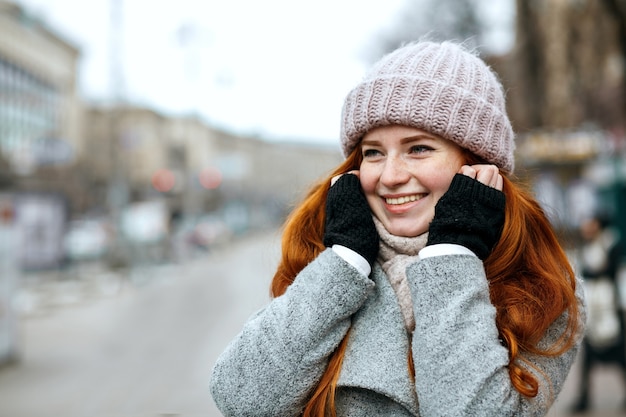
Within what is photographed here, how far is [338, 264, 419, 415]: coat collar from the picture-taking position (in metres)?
1.52

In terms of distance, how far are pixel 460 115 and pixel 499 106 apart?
170 millimetres

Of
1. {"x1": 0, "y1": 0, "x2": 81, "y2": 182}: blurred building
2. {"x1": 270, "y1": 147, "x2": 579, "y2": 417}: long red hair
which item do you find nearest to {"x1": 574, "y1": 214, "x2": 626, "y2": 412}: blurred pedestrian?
{"x1": 270, "y1": 147, "x2": 579, "y2": 417}: long red hair

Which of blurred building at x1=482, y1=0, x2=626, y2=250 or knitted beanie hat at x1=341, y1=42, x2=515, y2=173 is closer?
knitted beanie hat at x1=341, y1=42, x2=515, y2=173

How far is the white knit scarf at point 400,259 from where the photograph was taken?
1.62 metres

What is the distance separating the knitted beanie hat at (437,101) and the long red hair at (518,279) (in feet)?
0.26

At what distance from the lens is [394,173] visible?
63.7 inches

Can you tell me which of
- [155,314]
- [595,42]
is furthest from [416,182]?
[595,42]

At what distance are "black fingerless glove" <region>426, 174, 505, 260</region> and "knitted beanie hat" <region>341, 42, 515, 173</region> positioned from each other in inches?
5.1

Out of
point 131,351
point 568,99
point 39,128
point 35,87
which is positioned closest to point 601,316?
point 131,351

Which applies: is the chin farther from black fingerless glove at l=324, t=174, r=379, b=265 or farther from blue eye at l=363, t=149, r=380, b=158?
blue eye at l=363, t=149, r=380, b=158

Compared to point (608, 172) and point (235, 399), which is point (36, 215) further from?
point (235, 399)

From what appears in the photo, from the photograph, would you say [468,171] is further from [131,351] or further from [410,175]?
[131,351]

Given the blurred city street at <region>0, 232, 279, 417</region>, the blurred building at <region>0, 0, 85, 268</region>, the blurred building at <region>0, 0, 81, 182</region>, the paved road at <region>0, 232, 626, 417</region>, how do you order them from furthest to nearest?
the blurred building at <region>0, 0, 81, 182</region> < the blurred building at <region>0, 0, 85, 268</region> < the blurred city street at <region>0, 232, 279, 417</region> < the paved road at <region>0, 232, 626, 417</region>

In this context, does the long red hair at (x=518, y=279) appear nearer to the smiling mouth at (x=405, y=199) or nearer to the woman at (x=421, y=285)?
the woman at (x=421, y=285)
